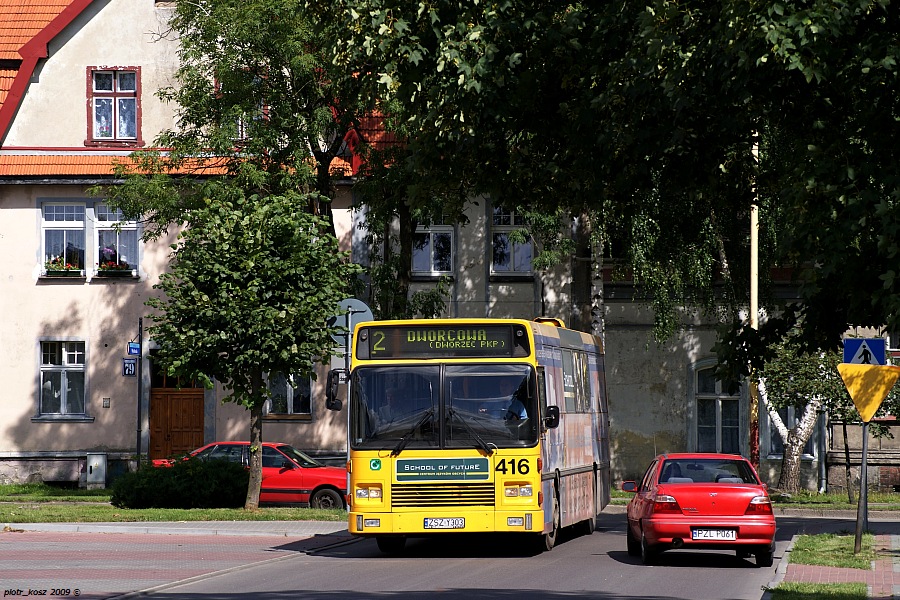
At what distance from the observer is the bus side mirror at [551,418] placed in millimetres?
17562

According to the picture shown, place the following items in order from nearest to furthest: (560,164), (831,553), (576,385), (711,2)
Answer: (711,2)
(560,164)
(831,553)
(576,385)

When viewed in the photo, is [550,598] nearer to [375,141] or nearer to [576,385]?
[576,385]

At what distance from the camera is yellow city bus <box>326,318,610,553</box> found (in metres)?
17.3

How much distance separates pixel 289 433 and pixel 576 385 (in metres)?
15.1

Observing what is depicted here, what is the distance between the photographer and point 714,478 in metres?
17.2

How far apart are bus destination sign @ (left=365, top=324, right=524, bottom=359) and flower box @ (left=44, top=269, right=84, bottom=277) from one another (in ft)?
62.9

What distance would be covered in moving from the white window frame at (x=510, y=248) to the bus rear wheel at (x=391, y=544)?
16722 millimetres

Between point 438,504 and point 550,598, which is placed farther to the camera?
point 438,504

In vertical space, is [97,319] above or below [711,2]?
below

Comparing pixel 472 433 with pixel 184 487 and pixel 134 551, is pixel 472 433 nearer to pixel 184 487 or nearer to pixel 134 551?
pixel 134 551

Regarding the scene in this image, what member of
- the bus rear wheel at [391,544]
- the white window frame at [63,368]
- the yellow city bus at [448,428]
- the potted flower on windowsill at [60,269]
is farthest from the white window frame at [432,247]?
the yellow city bus at [448,428]

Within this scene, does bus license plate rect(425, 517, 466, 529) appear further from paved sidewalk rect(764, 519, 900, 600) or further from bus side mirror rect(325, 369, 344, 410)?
paved sidewalk rect(764, 519, 900, 600)

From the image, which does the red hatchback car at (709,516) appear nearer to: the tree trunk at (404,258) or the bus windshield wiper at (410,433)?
the bus windshield wiper at (410,433)

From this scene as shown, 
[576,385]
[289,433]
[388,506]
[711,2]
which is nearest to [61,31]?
[289,433]
